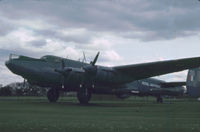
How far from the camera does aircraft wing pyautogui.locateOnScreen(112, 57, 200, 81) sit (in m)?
24.8

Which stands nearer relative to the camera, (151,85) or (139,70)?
(139,70)

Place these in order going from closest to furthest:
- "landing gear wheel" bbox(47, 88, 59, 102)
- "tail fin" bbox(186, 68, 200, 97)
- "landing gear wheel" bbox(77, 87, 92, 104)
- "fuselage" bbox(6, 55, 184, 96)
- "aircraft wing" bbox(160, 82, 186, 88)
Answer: "tail fin" bbox(186, 68, 200, 97) < "fuselage" bbox(6, 55, 184, 96) < "landing gear wheel" bbox(77, 87, 92, 104) < "landing gear wheel" bbox(47, 88, 59, 102) < "aircraft wing" bbox(160, 82, 186, 88)

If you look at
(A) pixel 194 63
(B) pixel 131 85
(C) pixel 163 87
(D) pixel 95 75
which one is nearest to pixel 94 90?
(D) pixel 95 75

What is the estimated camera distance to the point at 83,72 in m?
25.5

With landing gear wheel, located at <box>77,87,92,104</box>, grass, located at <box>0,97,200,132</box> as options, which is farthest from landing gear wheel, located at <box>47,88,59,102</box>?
grass, located at <box>0,97,200,132</box>

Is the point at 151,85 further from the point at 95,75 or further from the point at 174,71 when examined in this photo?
the point at 95,75

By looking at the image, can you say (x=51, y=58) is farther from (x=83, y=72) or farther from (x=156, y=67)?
(x=156, y=67)

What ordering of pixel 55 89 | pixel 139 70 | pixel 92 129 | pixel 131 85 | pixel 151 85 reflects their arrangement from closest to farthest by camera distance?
pixel 92 129 → pixel 139 70 → pixel 55 89 → pixel 131 85 → pixel 151 85

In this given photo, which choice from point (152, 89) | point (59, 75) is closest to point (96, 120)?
point (59, 75)

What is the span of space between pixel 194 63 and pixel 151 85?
1220cm

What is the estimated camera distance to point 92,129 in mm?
9219

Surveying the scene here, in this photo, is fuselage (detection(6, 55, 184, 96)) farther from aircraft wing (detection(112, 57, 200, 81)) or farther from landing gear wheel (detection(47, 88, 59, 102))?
landing gear wheel (detection(47, 88, 59, 102))

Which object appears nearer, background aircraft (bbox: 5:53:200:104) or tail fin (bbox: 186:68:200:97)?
tail fin (bbox: 186:68:200:97)

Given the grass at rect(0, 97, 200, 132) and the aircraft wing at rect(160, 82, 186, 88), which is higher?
the aircraft wing at rect(160, 82, 186, 88)
